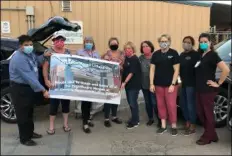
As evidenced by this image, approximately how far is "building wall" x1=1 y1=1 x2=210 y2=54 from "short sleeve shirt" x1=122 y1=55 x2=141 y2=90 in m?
6.07

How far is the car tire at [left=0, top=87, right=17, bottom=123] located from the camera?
20.9 ft

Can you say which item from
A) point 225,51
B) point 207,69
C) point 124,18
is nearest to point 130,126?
point 207,69

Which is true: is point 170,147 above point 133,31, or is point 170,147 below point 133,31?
below

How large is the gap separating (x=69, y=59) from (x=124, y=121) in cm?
186

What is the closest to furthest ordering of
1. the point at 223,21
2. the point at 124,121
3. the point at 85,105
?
the point at 85,105 → the point at 124,121 → the point at 223,21

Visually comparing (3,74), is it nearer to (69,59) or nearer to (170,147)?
(69,59)

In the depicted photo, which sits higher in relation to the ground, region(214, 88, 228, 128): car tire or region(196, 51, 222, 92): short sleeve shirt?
region(196, 51, 222, 92): short sleeve shirt

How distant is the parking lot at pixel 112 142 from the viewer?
5.04 meters

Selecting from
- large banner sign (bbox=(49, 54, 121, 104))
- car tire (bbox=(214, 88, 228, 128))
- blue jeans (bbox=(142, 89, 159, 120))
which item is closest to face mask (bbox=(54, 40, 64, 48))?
large banner sign (bbox=(49, 54, 121, 104))

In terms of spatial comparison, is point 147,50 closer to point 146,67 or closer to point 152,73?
point 146,67

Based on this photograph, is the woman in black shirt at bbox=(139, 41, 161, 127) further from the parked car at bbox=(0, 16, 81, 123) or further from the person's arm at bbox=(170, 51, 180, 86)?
the parked car at bbox=(0, 16, 81, 123)

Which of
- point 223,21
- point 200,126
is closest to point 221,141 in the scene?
point 200,126

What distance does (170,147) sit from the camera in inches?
207

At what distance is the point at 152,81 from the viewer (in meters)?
5.84
